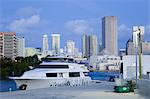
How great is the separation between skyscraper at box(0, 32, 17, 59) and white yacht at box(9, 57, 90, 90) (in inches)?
3593

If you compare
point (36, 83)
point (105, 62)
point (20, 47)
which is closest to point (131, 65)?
point (36, 83)

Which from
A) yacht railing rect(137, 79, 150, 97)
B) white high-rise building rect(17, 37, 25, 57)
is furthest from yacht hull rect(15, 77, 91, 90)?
white high-rise building rect(17, 37, 25, 57)

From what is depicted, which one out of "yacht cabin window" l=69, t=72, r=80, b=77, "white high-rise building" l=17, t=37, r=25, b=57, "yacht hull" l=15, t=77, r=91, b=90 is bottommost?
"yacht hull" l=15, t=77, r=91, b=90

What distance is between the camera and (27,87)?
119ft

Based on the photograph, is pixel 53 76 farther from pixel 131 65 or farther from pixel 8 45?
pixel 8 45

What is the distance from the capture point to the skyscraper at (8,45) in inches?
5246

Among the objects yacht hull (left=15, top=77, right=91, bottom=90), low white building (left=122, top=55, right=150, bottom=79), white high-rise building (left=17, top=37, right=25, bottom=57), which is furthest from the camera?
white high-rise building (left=17, top=37, right=25, bottom=57)

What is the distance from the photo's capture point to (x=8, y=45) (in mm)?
141000

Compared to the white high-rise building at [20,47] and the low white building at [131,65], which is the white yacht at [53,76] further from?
the white high-rise building at [20,47]

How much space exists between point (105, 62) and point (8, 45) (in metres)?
39.4

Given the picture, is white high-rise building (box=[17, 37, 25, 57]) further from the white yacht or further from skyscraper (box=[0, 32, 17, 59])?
the white yacht

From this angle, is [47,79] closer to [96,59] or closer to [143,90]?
[143,90]

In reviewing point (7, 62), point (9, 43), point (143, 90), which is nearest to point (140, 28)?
point (143, 90)

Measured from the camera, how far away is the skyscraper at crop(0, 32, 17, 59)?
437 ft
